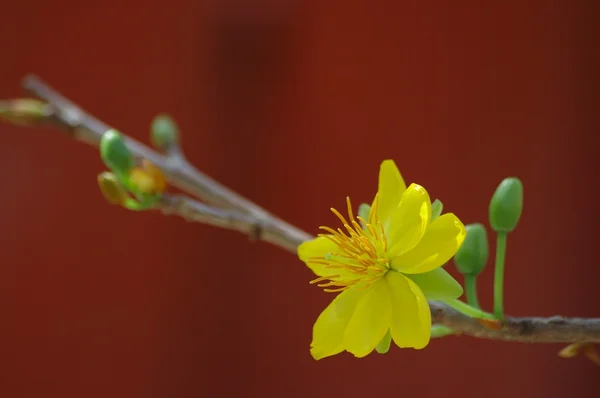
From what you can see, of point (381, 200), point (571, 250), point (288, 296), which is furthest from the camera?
point (288, 296)

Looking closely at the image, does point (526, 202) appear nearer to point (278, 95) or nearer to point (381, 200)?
point (278, 95)

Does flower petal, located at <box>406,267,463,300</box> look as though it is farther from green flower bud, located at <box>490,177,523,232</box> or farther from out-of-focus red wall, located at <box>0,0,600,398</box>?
out-of-focus red wall, located at <box>0,0,600,398</box>

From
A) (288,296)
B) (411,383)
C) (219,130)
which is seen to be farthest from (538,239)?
(219,130)

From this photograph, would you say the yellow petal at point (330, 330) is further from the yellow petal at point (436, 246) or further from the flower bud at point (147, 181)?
the flower bud at point (147, 181)

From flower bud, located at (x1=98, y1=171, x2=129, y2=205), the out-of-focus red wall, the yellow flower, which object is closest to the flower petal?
the yellow flower

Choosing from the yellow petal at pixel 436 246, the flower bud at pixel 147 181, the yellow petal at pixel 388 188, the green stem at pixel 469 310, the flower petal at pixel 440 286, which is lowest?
the green stem at pixel 469 310

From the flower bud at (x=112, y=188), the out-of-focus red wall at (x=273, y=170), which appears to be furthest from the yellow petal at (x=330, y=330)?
the out-of-focus red wall at (x=273, y=170)

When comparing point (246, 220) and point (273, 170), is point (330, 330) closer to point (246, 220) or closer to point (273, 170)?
point (246, 220)
